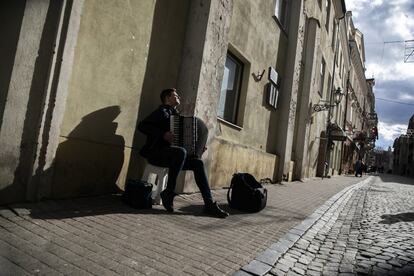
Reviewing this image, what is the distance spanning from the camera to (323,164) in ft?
70.7

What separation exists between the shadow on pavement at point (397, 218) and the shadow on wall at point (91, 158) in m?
4.67

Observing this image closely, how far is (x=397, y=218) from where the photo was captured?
7336mm

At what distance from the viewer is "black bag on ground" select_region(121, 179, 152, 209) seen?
4.95 m

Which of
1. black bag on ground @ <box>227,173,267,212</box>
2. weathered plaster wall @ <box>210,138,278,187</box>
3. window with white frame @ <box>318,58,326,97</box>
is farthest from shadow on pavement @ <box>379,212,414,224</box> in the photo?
window with white frame @ <box>318,58,326,97</box>

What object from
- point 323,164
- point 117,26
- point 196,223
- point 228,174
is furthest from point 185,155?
point 323,164

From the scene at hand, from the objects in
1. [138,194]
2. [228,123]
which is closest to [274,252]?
[138,194]

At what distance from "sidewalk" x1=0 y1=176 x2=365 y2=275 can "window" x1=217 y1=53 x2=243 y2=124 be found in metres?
4.08

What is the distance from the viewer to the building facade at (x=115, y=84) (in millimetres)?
4078

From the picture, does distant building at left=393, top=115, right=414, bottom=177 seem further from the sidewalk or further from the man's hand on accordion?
the sidewalk

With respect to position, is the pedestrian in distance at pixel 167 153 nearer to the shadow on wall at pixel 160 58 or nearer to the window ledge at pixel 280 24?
the shadow on wall at pixel 160 58

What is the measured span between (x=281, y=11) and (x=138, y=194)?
9.40 meters

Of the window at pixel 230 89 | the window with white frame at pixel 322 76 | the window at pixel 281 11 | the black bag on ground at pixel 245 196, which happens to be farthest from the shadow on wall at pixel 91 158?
the window with white frame at pixel 322 76

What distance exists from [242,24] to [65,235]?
6861mm

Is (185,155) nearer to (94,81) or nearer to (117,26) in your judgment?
(94,81)
